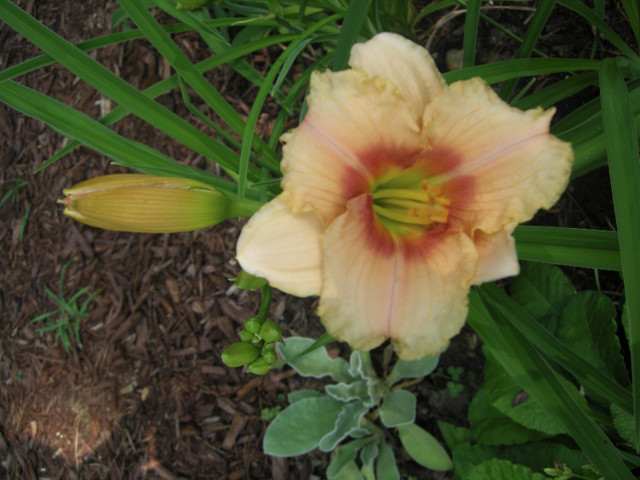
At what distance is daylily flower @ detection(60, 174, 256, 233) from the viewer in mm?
815

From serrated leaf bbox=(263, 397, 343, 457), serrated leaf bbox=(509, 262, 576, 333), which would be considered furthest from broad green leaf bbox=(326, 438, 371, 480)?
serrated leaf bbox=(509, 262, 576, 333)

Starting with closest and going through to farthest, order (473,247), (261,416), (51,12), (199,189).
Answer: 1. (473,247)
2. (199,189)
3. (261,416)
4. (51,12)

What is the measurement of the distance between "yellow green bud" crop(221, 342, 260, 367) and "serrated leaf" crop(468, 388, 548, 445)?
36.7 inches

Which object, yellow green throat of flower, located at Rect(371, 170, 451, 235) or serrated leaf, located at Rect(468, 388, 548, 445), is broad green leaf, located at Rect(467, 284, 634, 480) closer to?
yellow green throat of flower, located at Rect(371, 170, 451, 235)

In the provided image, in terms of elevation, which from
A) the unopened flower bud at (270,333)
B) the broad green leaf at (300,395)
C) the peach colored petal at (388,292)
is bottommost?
the broad green leaf at (300,395)

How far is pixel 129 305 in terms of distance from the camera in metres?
2.11

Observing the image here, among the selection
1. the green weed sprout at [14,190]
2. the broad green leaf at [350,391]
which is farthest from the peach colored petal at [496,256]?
the green weed sprout at [14,190]

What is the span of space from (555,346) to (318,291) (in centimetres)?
60

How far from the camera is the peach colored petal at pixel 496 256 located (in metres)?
0.74

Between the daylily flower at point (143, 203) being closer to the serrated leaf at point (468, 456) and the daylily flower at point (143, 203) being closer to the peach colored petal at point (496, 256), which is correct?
the peach colored petal at point (496, 256)

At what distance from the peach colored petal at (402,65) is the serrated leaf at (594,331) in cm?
98

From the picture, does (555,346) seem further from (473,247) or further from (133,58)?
(133,58)

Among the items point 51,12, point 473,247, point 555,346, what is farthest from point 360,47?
point 51,12

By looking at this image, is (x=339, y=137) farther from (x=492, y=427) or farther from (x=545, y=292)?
(x=492, y=427)
